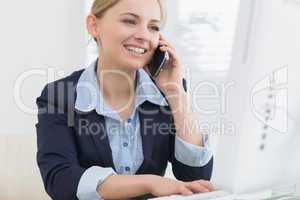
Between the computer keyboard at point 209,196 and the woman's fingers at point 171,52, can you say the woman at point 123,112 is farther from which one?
the computer keyboard at point 209,196

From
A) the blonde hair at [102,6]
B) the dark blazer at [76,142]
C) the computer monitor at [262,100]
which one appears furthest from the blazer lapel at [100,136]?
the computer monitor at [262,100]

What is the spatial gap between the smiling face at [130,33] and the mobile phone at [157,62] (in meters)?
0.01

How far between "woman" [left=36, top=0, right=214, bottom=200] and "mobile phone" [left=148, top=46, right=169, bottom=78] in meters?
0.01

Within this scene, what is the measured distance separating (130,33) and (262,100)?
439mm

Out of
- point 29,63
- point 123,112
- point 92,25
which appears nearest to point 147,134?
point 123,112

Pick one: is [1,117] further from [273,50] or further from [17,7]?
[273,50]

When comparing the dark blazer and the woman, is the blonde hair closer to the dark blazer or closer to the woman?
the woman

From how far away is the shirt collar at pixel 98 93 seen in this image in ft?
3.12

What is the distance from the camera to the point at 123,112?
100 cm

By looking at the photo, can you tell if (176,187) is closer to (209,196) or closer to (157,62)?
(209,196)

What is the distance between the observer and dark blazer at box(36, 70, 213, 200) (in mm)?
864

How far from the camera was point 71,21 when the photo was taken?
1.19 meters

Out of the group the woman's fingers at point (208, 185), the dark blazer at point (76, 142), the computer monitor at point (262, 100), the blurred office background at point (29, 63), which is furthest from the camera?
the blurred office background at point (29, 63)

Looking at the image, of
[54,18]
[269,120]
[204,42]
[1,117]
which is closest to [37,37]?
[54,18]
